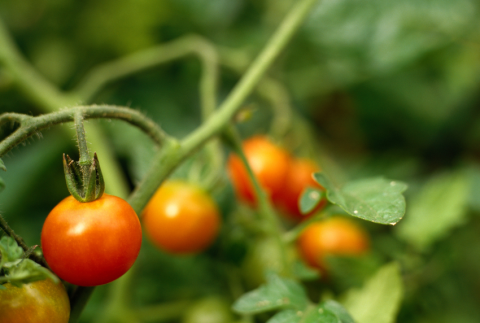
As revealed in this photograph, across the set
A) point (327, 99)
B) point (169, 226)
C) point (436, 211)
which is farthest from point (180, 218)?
point (327, 99)

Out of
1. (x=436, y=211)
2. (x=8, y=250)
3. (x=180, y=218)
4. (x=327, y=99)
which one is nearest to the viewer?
(x=8, y=250)

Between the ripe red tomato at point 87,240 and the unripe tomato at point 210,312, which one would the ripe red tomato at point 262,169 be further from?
the ripe red tomato at point 87,240

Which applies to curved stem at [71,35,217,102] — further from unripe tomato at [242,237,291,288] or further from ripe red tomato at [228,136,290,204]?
unripe tomato at [242,237,291,288]

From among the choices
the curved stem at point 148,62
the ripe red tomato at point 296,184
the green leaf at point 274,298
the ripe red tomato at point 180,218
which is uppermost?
the curved stem at point 148,62

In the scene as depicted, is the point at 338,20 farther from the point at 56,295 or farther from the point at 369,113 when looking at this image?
the point at 56,295

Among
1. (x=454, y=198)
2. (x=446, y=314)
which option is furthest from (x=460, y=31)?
(x=446, y=314)

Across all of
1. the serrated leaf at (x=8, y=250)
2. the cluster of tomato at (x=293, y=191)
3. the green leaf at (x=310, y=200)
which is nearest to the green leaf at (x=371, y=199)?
the green leaf at (x=310, y=200)

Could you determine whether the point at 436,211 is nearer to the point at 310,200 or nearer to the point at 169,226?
the point at 310,200

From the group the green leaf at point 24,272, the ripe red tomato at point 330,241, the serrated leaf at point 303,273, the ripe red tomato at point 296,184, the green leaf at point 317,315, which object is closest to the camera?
the green leaf at point 24,272
